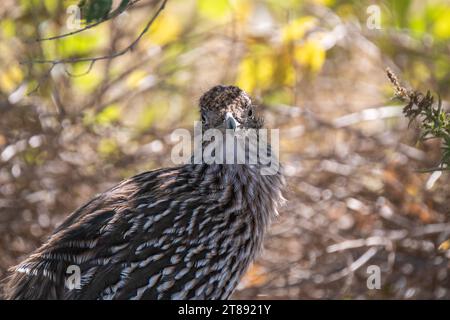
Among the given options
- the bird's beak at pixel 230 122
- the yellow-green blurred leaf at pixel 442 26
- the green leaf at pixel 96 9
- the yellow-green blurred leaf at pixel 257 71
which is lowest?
the bird's beak at pixel 230 122

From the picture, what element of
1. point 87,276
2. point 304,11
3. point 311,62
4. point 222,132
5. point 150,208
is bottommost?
point 87,276

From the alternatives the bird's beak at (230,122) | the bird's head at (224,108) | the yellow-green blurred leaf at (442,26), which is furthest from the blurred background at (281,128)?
the bird's beak at (230,122)

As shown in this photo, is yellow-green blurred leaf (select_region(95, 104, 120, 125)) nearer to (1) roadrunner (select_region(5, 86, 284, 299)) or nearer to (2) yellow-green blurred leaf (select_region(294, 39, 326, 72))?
(2) yellow-green blurred leaf (select_region(294, 39, 326, 72))

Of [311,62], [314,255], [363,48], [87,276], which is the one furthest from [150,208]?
[363,48]

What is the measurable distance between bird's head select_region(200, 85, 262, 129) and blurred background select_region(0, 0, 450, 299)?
1395mm

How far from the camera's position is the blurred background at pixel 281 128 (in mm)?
5559

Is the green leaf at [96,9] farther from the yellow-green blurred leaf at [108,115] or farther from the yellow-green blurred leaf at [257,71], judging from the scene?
the yellow-green blurred leaf at [257,71]

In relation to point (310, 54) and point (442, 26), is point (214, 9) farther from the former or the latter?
point (442, 26)

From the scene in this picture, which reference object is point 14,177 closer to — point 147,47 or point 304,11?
point 147,47

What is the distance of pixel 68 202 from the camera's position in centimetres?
588

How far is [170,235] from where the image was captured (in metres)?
4.09

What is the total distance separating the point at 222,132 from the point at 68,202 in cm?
205

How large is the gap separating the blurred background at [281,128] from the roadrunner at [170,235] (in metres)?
1.19

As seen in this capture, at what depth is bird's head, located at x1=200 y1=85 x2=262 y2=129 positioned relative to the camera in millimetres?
4133
